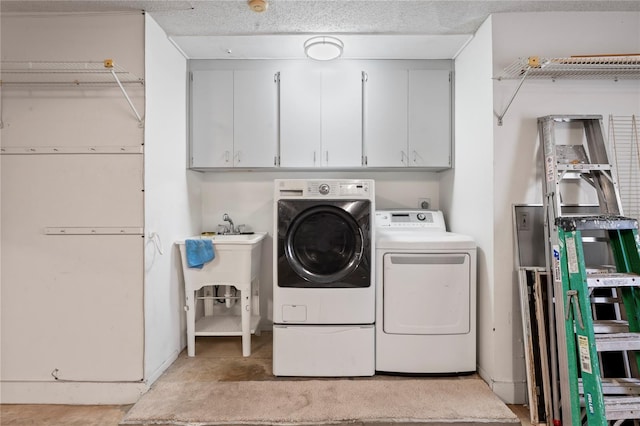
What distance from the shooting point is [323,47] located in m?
2.21

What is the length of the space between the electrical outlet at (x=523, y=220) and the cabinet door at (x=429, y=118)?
77cm

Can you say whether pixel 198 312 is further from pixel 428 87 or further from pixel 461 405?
pixel 428 87

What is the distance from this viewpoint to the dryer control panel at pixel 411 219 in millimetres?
2596

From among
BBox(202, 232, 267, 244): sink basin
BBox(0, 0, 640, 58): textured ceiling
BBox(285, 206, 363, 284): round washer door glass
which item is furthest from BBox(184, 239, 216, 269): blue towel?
BBox(0, 0, 640, 58): textured ceiling

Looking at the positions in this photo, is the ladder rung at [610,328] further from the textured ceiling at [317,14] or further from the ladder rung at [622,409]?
the textured ceiling at [317,14]

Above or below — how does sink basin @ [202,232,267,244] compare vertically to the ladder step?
below

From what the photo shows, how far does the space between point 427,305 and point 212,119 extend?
7.24ft

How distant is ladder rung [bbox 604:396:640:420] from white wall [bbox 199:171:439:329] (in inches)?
70.9

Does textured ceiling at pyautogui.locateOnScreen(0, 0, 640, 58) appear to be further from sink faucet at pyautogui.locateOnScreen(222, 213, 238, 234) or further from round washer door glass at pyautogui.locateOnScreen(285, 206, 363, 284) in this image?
sink faucet at pyautogui.locateOnScreen(222, 213, 238, 234)

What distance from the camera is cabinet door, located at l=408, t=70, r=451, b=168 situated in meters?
2.55

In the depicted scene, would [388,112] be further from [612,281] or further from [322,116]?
[612,281]

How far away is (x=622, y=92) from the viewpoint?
1954mm

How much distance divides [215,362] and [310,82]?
91.9 inches

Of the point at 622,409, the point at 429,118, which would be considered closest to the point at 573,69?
the point at 429,118
